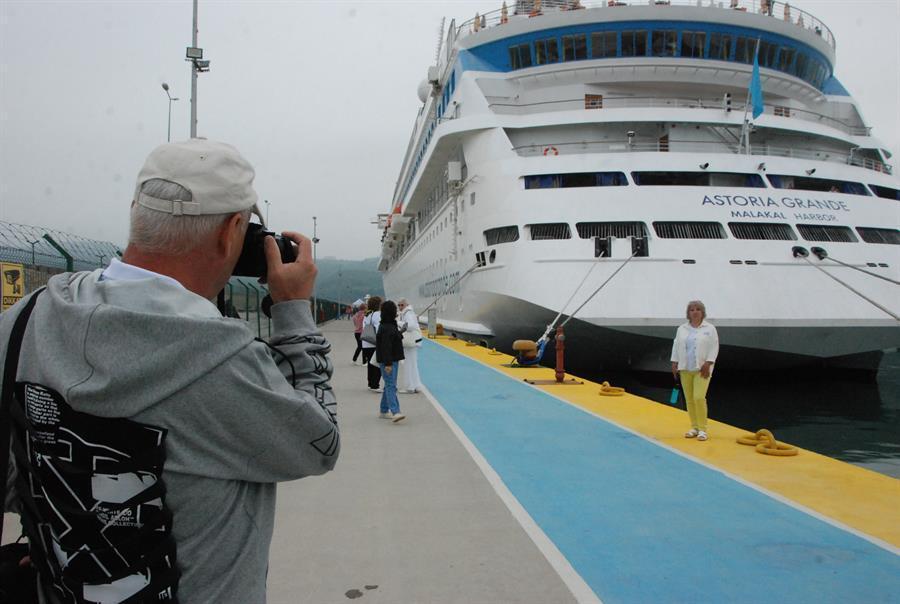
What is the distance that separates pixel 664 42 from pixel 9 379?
66.5 feet

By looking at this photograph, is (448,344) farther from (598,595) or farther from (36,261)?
(598,595)

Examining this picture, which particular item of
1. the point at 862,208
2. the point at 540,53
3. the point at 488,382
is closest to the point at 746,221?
the point at 862,208

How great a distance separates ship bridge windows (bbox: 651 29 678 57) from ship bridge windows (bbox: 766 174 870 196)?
543 centimetres

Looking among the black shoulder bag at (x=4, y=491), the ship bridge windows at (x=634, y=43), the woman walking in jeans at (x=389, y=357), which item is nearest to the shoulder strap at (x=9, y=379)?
the black shoulder bag at (x=4, y=491)

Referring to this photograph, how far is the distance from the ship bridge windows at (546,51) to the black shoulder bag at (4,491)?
20088mm

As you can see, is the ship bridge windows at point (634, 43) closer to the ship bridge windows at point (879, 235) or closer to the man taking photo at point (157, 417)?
the ship bridge windows at point (879, 235)

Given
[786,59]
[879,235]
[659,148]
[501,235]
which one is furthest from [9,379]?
[786,59]

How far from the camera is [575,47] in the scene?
1933cm

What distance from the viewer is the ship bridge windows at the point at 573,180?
1525 cm

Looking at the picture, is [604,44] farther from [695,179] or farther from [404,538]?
[404,538]

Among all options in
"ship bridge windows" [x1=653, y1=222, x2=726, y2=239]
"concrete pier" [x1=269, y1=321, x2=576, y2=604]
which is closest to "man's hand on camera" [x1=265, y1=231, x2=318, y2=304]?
"concrete pier" [x1=269, y1=321, x2=576, y2=604]

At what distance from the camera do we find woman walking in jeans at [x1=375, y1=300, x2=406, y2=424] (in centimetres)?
860

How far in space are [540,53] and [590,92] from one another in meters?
2.05

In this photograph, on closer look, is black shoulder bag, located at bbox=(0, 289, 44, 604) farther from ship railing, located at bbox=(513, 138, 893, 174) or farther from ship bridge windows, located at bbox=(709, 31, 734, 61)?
ship bridge windows, located at bbox=(709, 31, 734, 61)
